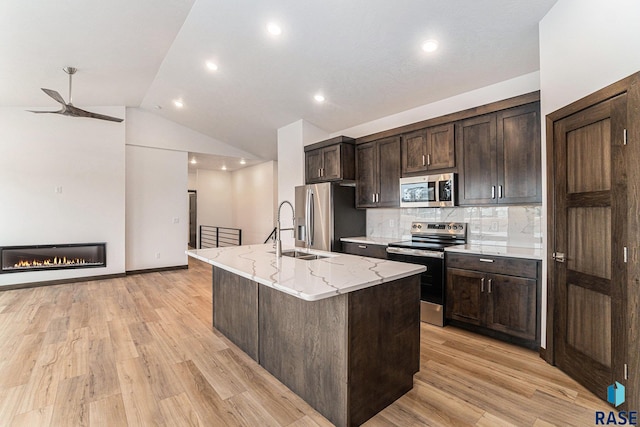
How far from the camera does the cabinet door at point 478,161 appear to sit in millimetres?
3195

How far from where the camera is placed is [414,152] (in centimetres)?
390

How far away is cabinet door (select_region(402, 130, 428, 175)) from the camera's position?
12.4 feet

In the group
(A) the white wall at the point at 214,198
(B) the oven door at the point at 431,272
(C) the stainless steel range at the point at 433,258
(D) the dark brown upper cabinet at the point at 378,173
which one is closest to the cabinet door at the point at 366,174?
(D) the dark brown upper cabinet at the point at 378,173

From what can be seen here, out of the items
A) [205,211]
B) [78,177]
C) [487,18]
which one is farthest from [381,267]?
[205,211]

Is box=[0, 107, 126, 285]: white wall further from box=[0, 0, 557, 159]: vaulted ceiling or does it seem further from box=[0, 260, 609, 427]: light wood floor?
box=[0, 260, 609, 427]: light wood floor

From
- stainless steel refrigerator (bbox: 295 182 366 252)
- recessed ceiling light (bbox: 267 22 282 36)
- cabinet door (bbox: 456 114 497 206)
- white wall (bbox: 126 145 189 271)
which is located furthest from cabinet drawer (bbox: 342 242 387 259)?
white wall (bbox: 126 145 189 271)

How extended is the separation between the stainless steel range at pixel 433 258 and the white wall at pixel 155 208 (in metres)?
5.02

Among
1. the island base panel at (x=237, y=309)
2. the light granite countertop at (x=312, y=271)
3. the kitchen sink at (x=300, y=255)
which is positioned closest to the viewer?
the light granite countertop at (x=312, y=271)

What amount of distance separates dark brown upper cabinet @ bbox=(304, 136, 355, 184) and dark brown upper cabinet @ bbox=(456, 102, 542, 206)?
1.66 m

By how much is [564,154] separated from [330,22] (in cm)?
238

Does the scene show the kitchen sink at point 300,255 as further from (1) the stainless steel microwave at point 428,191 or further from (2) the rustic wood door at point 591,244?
(2) the rustic wood door at point 591,244

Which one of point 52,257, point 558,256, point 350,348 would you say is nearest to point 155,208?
point 52,257

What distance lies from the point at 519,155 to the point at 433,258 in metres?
1.35

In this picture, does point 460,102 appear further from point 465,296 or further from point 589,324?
point 589,324
